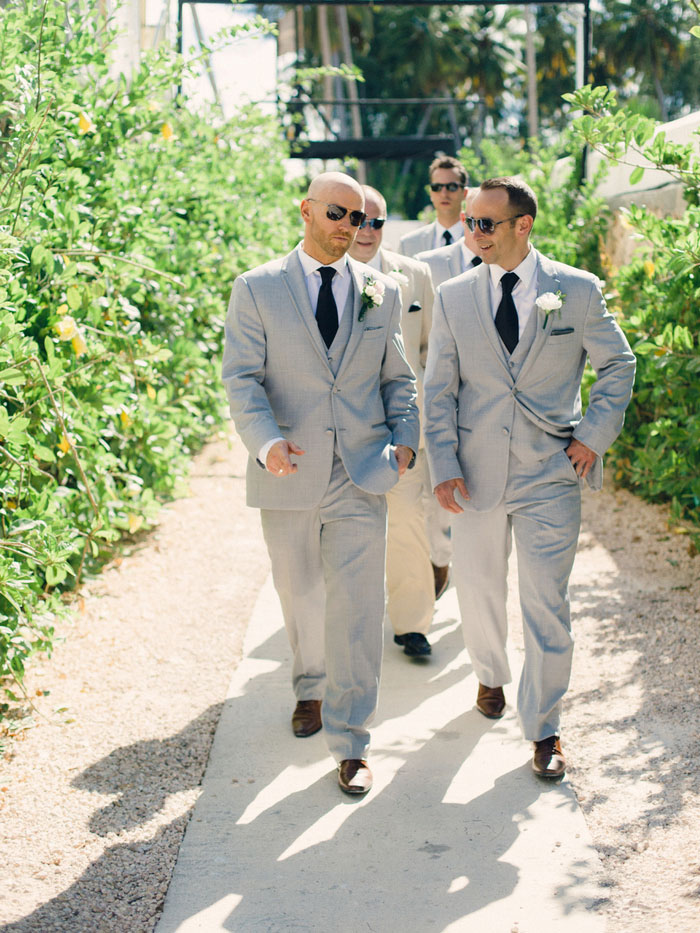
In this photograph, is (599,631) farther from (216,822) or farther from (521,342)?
(216,822)

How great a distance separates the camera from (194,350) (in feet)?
26.0

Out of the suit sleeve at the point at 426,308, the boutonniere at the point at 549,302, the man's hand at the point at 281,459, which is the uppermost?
the boutonniere at the point at 549,302

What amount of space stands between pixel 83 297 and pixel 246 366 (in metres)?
1.91

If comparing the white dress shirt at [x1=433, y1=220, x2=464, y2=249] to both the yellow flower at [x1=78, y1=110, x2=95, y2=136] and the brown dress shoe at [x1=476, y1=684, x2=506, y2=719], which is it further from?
the brown dress shoe at [x1=476, y1=684, x2=506, y2=719]

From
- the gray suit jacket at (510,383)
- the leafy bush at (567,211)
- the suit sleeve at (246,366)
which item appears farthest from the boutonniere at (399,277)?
the leafy bush at (567,211)

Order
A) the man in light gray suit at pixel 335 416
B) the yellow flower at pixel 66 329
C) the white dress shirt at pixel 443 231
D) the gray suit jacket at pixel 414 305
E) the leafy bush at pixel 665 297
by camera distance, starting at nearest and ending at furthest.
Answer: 1. the man in light gray suit at pixel 335 416
2. the leafy bush at pixel 665 297
3. the yellow flower at pixel 66 329
4. the gray suit jacket at pixel 414 305
5. the white dress shirt at pixel 443 231

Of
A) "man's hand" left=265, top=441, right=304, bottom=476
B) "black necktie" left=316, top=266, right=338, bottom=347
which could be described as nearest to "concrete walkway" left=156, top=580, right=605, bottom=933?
"man's hand" left=265, top=441, right=304, bottom=476

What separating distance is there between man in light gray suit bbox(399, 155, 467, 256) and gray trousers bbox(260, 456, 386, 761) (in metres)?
3.47

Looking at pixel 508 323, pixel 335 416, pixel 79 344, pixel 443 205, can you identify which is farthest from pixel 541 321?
pixel 443 205

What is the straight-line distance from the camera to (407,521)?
5.67 metres

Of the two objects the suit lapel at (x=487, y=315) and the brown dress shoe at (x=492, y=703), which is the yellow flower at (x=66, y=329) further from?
the brown dress shoe at (x=492, y=703)

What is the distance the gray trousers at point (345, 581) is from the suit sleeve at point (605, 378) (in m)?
0.88

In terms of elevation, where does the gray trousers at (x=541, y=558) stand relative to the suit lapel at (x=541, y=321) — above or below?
below

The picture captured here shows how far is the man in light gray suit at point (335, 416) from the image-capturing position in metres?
4.23
